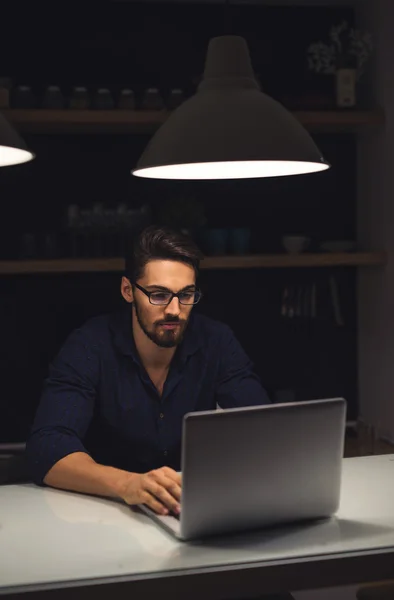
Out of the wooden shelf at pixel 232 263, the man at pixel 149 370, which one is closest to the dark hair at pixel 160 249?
the man at pixel 149 370

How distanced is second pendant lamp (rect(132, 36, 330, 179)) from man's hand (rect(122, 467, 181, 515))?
2.00 feet

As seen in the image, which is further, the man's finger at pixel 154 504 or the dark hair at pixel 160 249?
the dark hair at pixel 160 249

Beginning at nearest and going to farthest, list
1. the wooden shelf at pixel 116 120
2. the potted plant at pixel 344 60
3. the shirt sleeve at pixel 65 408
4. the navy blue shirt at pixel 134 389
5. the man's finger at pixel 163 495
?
1. the man's finger at pixel 163 495
2. the shirt sleeve at pixel 65 408
3. the navy blue shirt at pixel 134 389
4. the wooden shelf at pixel 116 120
5. the potted plant at pixel 344 60

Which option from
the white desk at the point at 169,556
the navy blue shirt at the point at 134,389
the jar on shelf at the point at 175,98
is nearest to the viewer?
the white desk at the point at 169,556

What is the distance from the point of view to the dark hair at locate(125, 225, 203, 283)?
2377 mm

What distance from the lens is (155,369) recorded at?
7.93 ft

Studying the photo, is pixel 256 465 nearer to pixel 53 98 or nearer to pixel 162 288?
pixel 162 288

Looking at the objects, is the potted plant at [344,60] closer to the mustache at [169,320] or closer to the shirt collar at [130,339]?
the shirt collar at [130,339]

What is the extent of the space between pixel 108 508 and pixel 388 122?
3.07 meters

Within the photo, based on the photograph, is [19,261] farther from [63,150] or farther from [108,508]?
[108,508]

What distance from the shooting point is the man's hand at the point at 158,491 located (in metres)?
1.67

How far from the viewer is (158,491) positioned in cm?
169

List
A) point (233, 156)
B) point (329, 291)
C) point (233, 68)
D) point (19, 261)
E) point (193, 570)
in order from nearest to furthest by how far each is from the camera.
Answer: point (193, 570) → point (233, 156) → point (233, 68) → point (19, 261) → point (329, 291)

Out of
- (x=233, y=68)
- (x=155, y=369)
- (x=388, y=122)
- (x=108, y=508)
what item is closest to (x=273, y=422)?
(x=108, y=508)
